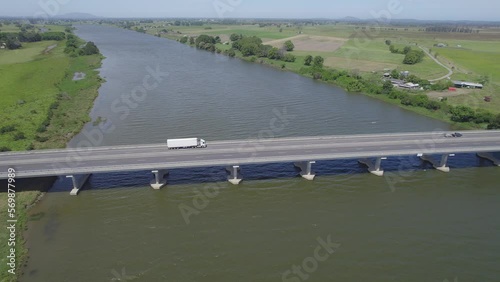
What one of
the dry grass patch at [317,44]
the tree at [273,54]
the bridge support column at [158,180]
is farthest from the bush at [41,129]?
the dry grass patch at [317,44]

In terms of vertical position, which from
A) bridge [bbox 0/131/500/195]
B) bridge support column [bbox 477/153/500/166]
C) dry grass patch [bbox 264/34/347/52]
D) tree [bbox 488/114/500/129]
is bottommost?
bridge support column [bbox 477/153/500/166]

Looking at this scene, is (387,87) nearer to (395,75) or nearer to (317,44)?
(395,75)

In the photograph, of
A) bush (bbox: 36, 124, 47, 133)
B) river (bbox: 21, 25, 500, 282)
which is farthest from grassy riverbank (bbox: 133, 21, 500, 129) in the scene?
bush (bbox: 36, 124, 47, 133)

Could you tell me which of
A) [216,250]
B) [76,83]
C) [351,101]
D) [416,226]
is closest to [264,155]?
[216,250]

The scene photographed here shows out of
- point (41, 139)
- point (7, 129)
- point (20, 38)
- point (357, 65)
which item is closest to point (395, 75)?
point (357, 65)

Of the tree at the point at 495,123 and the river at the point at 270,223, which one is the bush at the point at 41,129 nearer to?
the river at the point at 270,223

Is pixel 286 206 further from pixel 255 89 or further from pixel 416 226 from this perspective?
pixel 255 89

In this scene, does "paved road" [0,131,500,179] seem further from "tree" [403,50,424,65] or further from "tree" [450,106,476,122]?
"tree" [403,50,424,65]
